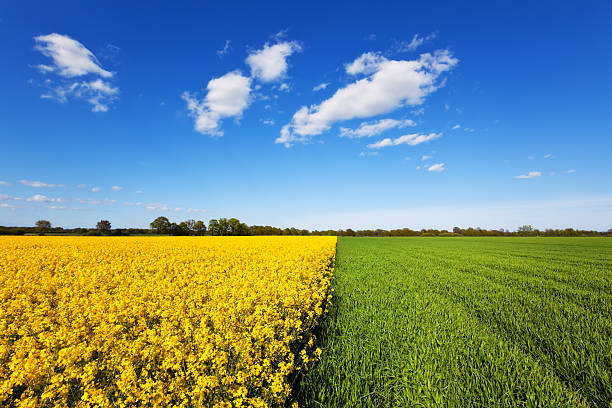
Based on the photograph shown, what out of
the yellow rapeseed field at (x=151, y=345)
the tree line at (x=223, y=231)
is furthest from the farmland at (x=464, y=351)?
the tree line at (x=223, y=231)

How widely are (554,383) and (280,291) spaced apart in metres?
4.29

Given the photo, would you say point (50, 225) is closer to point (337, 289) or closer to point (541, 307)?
point (337, 289)

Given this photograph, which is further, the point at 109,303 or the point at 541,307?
the point at 541,307

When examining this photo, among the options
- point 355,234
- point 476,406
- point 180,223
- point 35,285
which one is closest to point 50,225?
point 180,223

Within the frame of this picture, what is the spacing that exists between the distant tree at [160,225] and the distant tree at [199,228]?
7194 mm

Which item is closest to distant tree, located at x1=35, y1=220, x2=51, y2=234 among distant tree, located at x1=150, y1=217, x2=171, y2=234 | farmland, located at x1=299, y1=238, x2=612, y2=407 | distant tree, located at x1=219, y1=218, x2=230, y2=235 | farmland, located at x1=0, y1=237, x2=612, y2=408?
distant tree, located at x1=150, y1=217, x2=171, y2=234

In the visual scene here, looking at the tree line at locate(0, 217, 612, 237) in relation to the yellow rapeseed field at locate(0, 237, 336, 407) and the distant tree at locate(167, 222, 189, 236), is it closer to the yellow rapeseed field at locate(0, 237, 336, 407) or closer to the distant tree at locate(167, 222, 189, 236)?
the distant tree at locate(167, 222, 189, 236)

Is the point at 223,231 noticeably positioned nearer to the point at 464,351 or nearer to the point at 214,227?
the point at 214,227

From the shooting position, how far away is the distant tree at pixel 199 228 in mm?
72988

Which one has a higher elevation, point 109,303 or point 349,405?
point 109,303

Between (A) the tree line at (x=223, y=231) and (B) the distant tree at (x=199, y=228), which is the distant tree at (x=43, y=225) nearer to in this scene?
(A) the tree line at (x=223, y=231)

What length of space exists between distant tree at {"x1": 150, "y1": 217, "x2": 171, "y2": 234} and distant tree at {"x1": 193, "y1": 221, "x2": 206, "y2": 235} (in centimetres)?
719

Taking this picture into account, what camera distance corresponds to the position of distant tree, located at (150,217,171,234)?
6791cm

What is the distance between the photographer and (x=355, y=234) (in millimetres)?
102375
